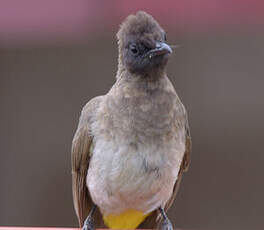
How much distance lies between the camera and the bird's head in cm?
455

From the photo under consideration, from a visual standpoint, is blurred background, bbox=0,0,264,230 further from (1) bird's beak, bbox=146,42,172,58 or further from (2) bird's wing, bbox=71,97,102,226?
(1) bird's beak, bbox=146,42,172,58

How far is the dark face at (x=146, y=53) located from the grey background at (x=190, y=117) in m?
2.13

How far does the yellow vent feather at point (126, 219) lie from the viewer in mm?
4898

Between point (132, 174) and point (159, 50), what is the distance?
689mm

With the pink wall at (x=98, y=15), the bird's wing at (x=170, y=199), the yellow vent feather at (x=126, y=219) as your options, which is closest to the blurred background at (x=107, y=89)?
the pink wall at (x=98, y=15)

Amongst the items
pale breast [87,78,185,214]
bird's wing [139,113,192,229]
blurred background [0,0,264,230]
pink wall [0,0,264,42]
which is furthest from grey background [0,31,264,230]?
pale breast [87,78,185,214]

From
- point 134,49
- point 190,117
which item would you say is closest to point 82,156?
point 134,49

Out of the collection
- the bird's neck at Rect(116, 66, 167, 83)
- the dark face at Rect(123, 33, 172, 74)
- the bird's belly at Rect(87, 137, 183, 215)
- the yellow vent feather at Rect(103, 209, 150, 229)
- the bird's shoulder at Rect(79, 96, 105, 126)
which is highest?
the dark face at Rect(123, 33, 172, 74)

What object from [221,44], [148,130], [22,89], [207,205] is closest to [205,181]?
[207,205]

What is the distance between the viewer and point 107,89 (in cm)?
710

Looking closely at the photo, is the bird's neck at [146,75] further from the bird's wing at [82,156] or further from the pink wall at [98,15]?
the pink wall at [98,15]

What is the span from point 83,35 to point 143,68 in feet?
8.01

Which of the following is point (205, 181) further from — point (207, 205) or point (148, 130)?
point (148, 130)

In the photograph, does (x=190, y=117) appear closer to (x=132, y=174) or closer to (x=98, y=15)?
(x=98, y=15)
